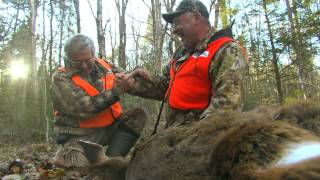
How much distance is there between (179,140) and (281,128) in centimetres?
82

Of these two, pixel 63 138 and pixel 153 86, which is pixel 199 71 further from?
pixel 63 138

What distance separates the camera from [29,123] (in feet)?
74.8

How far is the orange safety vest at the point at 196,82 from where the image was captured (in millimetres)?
4832

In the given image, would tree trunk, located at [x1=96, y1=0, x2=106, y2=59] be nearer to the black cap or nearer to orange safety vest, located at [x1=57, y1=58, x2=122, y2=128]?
orange safety vest, located at [x1=57, y1=58, x2=122, y2=128]

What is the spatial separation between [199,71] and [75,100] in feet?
7.11

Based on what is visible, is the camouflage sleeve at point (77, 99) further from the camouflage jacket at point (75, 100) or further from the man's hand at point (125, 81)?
the man's hand at point (125, 81)

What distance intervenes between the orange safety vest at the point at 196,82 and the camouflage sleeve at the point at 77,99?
1.32 meters

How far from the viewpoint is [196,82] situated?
4891mm

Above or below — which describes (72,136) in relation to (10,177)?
above

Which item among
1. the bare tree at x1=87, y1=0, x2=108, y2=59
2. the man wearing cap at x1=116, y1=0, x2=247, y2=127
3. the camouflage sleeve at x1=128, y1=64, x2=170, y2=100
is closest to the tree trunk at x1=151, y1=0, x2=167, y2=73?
the bare tree at x1=87, y1=0, x2=108, y2=59

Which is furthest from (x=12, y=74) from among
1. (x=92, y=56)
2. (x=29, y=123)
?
(x=92, y=56)

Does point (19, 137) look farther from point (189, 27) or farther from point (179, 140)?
point (179, 140)

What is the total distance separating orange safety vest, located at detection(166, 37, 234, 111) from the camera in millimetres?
4832

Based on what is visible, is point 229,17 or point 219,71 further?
point 229,17
